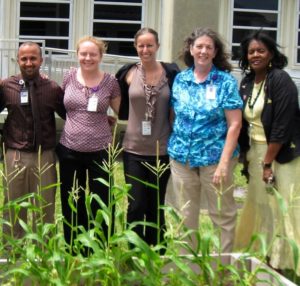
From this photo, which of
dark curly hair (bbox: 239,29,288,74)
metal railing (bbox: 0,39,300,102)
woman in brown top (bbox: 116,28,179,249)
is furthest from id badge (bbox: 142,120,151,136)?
metal railing (bbox: 0,39,300,102)

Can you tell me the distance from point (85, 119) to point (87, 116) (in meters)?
0.03

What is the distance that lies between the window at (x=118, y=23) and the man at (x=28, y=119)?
1044cm

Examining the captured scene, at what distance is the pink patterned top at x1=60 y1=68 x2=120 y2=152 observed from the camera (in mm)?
5562

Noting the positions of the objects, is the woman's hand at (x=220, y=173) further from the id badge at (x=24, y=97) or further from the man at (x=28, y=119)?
the id badge at (x=24, y=97)

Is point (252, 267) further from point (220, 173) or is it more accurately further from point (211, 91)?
point (211, 91)

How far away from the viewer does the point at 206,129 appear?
5352 mm

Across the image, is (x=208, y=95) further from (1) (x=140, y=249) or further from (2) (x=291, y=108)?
(1) (x=140, y=249)

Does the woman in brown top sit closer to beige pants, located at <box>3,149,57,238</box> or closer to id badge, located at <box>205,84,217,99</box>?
id badge, located at <box>205,84,217,99</box>

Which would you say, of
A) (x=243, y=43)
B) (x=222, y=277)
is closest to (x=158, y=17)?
(x=243, y=43)

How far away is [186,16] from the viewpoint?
25.8 feet

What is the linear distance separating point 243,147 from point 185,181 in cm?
62

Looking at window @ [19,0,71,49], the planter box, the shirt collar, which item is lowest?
the planter box

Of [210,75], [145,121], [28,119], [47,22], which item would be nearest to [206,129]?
[210,75]

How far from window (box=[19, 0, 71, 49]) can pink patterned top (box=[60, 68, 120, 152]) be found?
10.1 metres
